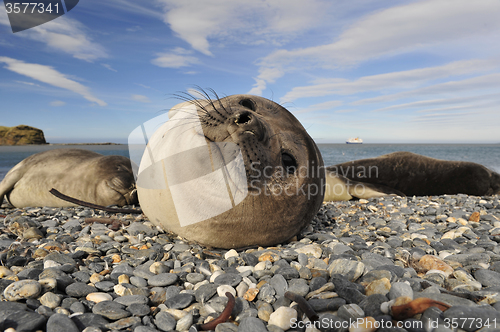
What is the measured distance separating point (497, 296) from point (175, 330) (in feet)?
6.11

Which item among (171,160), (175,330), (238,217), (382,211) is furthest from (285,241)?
(382,211)

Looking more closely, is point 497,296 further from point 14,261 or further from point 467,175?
point 467,175

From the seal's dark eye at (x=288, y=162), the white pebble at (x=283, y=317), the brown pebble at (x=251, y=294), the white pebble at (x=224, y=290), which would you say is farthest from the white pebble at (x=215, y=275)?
the seal's dark eye at (x=288, y=162)

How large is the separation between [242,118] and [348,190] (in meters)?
5.38

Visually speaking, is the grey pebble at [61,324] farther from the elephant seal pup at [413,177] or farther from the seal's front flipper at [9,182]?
the elephant seal pup at [413,177]

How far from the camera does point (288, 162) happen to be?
2744 millimetres

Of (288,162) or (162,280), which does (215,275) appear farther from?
(288,162)

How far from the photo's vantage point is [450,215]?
4293mm

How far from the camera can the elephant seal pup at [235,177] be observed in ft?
8.14

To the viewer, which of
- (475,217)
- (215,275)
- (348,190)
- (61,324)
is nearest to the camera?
(61,324)

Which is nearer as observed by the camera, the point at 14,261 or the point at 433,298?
Answer: the point at 433,298

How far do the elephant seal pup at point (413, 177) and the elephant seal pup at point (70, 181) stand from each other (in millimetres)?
4465

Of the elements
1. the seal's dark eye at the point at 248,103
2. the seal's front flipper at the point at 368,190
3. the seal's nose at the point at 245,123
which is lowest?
the seal's front flipper at the point at 368,190

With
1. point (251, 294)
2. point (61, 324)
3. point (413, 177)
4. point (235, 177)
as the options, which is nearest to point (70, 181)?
point (235, 177)
